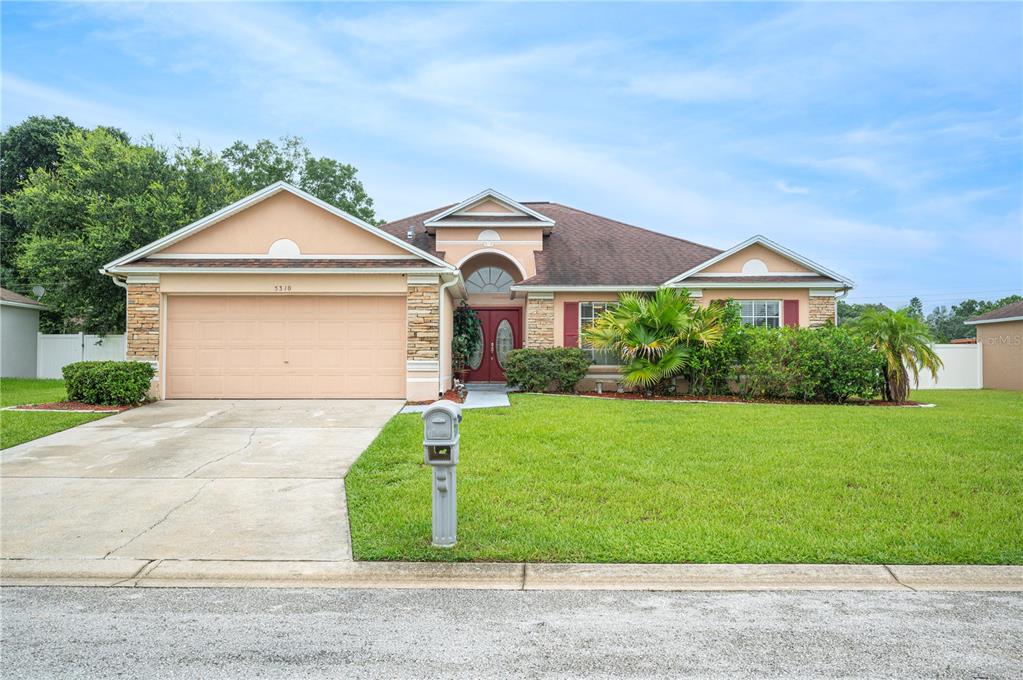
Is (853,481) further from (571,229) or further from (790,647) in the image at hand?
(571,229)

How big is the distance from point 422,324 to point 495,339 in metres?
6.45

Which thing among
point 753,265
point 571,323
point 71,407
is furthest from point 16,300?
point 753,265

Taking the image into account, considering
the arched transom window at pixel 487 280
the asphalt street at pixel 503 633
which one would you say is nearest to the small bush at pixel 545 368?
the arched transom window at pixel 487 280

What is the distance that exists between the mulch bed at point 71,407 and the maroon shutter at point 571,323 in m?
10.7

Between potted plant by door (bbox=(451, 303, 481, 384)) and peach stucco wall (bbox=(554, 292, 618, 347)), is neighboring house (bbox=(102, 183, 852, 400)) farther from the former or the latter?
peach stucco wall (bbox=(554, 292, 618, 347))

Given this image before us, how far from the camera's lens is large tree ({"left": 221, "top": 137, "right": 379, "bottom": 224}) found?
3403 centimetres

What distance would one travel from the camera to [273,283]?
14.4m

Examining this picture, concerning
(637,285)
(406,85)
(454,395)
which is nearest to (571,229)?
(637,285)

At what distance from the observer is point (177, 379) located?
14453 mm

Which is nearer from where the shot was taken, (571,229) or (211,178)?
(571,229)

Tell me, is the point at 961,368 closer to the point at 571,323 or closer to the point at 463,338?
the point at 571,323

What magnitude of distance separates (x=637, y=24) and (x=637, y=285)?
23.9 feet

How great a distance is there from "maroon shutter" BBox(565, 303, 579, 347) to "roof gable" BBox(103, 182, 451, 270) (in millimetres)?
5424

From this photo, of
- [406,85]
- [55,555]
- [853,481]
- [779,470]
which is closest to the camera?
[55,555]
